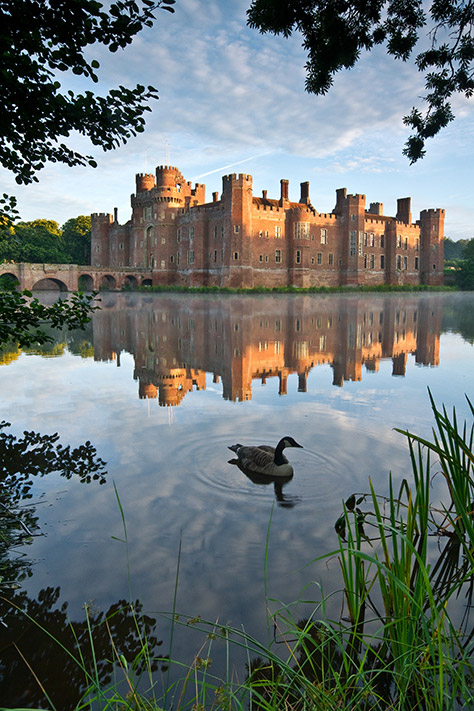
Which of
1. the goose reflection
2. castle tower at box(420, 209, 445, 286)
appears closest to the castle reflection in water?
the goose reflection

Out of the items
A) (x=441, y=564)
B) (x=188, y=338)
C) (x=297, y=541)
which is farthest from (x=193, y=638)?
(x=188, y=338)

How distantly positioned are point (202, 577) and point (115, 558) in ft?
2.30

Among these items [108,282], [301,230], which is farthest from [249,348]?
[108,282]

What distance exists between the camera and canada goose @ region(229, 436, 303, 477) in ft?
16.6

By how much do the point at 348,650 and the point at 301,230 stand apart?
52752 mm

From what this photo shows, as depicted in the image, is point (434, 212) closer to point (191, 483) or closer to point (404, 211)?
point (404, 211)

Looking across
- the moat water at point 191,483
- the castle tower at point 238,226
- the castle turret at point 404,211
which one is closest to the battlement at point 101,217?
the castle tower at point 238,226

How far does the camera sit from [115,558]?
141 inches

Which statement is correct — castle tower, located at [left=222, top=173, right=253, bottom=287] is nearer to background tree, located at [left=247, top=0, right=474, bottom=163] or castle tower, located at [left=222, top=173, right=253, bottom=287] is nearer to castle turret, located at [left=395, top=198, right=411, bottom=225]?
castle turret, located at [left=395, top=198, right=411, bottom=225]

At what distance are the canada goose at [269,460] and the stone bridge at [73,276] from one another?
42.6 metres

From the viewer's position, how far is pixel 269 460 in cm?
516

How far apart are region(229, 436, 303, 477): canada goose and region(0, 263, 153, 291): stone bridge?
42.6 meters

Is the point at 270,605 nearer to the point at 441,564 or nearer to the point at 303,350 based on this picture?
the point at 441,564

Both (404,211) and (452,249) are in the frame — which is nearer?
(404,211)
